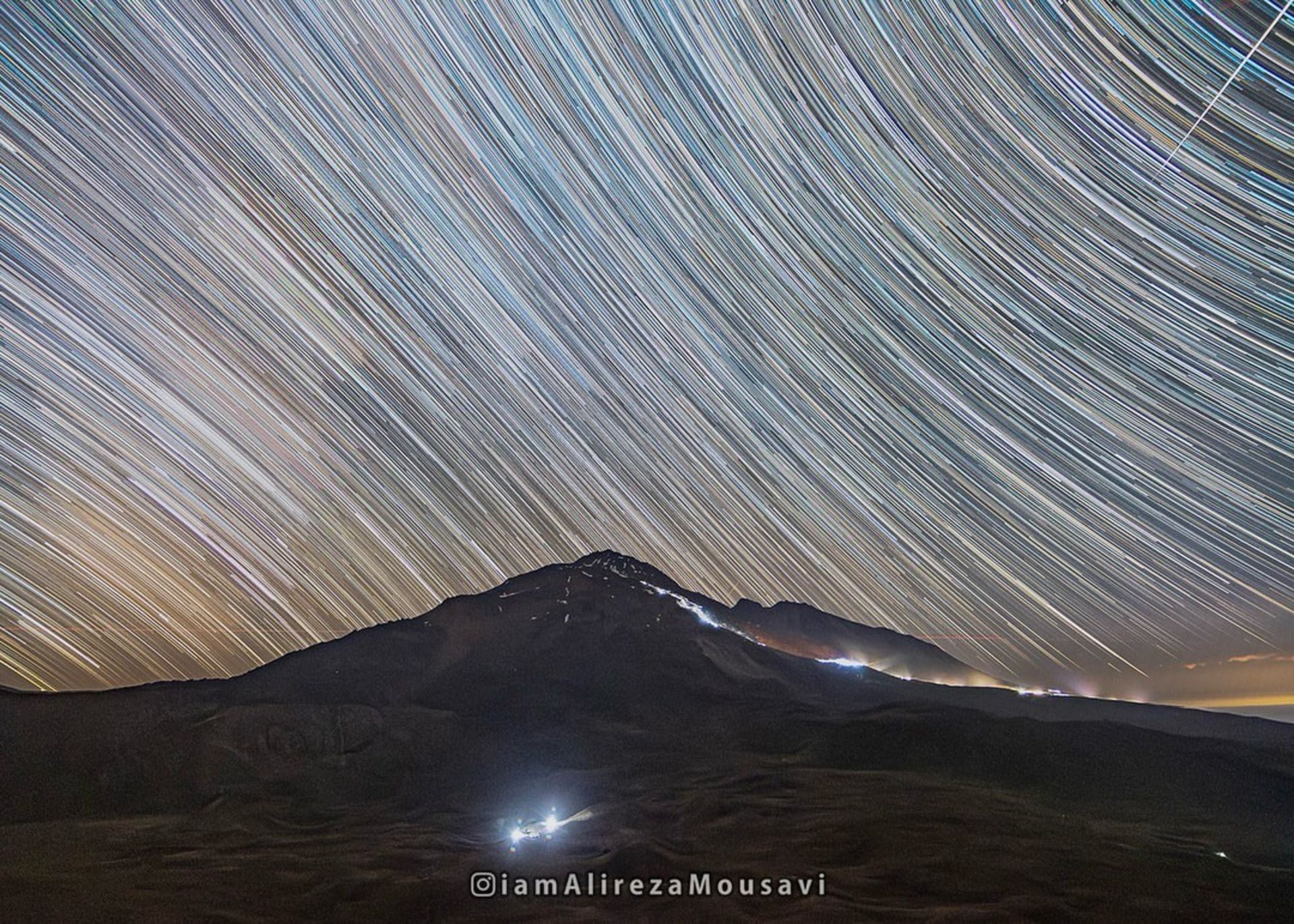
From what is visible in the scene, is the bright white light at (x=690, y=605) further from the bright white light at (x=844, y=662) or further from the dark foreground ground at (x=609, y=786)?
the bright white light at (x=844, y=662)

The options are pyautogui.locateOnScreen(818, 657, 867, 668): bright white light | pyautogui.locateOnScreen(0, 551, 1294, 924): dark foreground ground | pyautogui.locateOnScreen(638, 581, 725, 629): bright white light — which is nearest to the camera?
pyautogui.locateOnScreen(0, 551, 1294, 924): dark foreground ground

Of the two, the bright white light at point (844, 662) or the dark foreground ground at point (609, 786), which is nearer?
the dark foreground ground at point (609, 786)

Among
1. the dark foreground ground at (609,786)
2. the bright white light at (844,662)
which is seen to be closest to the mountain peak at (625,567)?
the dark foreground ground at (609,786)

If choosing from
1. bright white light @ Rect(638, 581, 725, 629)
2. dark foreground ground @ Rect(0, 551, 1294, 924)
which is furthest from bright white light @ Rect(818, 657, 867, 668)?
bright white light @ Rect(638, 581, 725, 629)

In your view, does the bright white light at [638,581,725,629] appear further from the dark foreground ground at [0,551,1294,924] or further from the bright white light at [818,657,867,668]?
the bright white light at [818,657,867,668]

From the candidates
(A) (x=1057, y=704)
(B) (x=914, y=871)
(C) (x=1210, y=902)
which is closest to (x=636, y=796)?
(B) (x=914, y=871)

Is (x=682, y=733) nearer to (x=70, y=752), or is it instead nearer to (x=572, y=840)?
(x=572, y=840)

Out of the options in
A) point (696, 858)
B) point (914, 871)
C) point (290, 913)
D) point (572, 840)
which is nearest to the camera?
point (290, 913)

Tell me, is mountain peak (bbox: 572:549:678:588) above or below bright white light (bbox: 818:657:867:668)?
above

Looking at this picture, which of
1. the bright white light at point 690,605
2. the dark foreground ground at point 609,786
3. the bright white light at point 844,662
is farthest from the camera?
the bright white light at point 690,605
